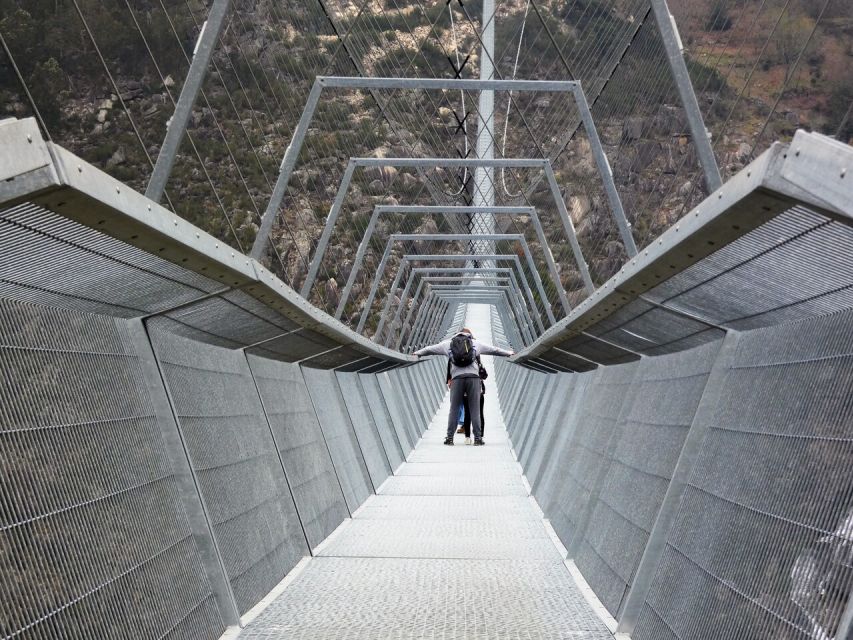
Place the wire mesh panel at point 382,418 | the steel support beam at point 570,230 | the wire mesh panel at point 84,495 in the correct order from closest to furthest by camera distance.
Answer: the wire mesh panel at point 84,495
the wire mesh panel at point 382,418
the steel support beam at point 570,230

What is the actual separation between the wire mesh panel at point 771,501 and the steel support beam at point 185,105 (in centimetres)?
579

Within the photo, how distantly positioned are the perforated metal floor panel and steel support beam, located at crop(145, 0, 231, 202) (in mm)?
3379

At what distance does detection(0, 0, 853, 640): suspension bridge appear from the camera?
443 centimetres

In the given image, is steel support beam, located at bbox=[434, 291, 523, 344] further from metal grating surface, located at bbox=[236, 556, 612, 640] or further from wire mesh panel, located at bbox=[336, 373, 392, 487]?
metal grating surface, located at bbox=[236, 556, 612, 640]

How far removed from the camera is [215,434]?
26.1 ft

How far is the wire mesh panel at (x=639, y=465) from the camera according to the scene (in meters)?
7.05

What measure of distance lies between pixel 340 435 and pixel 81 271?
9452 millimetres

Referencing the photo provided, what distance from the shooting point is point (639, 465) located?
795cm

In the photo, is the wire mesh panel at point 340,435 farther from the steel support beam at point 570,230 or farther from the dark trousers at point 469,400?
the steel support beam at point 570,230

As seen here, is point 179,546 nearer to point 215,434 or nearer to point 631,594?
point 215,434

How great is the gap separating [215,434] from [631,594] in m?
2.71

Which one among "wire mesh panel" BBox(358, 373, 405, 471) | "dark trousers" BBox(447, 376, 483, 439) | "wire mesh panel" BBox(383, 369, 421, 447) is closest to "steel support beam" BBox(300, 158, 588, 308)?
"wire mesh panel" BBox(358, 373, 405, 471)

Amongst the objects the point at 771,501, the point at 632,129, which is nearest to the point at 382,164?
the point at 632,129

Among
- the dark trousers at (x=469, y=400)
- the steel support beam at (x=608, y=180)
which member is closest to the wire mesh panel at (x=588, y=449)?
the steel support beam at (x=608, y=180)
